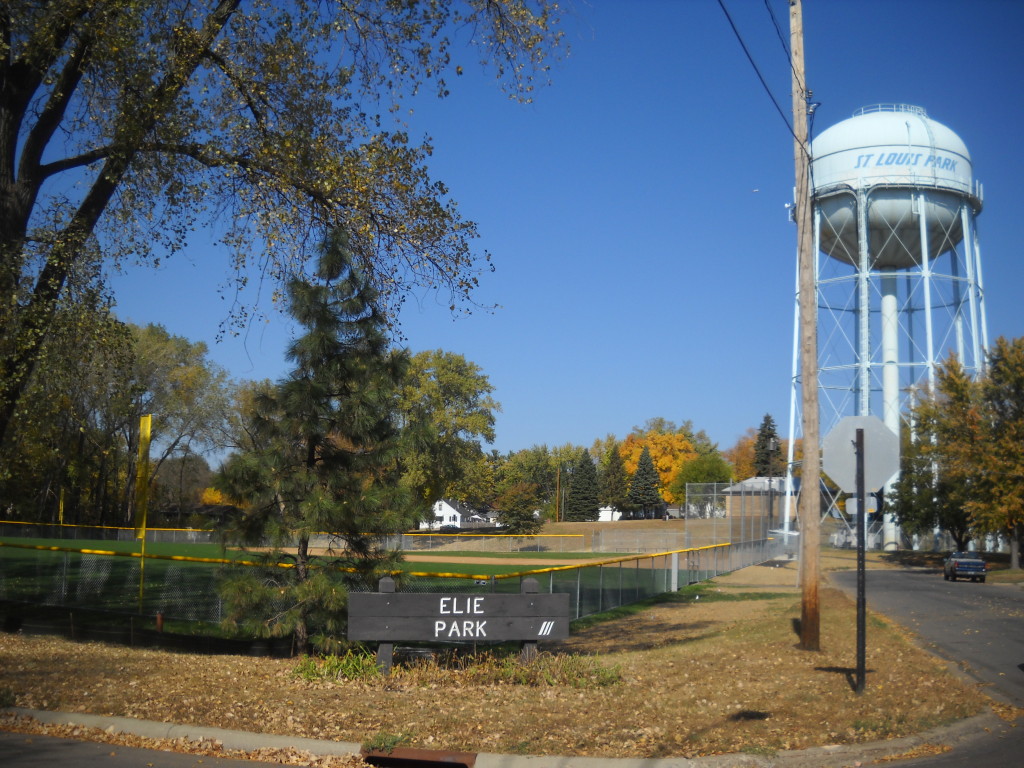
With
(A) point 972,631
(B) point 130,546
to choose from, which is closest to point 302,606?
(A) point 972,631

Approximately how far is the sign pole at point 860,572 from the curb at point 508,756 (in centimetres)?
195

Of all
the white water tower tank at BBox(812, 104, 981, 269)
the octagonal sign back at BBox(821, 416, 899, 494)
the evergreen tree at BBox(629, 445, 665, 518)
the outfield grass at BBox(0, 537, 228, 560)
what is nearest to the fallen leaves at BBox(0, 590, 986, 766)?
the octagonal sign back at BBox(821, 416, 899, 494)

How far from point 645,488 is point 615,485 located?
473cm

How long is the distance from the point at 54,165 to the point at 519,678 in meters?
8.73

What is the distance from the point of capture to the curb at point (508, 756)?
7.29 metres

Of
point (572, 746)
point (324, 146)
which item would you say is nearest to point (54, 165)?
point (324, 146)

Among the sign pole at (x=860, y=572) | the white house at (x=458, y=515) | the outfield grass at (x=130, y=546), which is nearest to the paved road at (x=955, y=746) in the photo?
the sign pole at (x=860, y=572)

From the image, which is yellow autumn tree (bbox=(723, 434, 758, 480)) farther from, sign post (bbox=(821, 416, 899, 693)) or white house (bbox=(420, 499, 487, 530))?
sign post (bbox=(821, 416, 899, 693))

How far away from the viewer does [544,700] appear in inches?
371

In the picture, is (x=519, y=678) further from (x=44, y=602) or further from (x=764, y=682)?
(x=44, y=602)

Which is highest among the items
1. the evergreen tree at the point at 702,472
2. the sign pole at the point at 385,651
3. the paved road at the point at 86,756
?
the evergreen tree at the point at 702,472

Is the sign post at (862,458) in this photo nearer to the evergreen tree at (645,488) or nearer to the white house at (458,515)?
the evergreen tree at (645,488)

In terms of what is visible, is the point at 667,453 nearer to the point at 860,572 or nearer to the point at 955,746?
the point at 860,572

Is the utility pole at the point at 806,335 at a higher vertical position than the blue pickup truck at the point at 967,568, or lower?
higher
